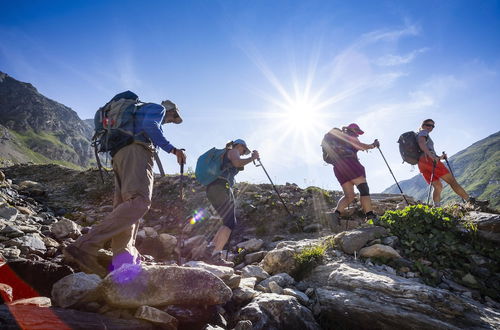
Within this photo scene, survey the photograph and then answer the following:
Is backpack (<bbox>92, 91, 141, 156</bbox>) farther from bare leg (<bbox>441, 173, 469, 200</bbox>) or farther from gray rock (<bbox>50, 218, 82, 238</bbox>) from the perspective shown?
bare leg (<bbox>441, 173, 469, 200</bbox>)

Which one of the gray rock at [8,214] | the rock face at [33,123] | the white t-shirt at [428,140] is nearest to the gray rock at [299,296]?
the gray rock at [8,214]

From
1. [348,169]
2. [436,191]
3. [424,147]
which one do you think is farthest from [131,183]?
[436,191]

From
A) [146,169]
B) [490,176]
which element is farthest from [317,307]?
[490,176]

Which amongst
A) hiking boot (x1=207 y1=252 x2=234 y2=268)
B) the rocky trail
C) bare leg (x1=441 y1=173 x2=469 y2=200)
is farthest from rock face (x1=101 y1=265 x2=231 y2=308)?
bare leg (x1=441 y1=173 x2=469 y2=200)

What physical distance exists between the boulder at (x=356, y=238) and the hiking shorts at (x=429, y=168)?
4.51 m

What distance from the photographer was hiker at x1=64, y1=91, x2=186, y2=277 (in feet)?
11.1

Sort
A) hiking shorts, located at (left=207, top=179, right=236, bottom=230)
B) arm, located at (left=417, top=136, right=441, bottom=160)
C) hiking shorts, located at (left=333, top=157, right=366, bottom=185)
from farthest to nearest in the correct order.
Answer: arm, located at (left=417, top=136, right=441, bottom=160) → hiking shorts, located at (left=333, top=157, right=366, bottom=185) → hiking shorts, located at (left=207, top=179, right=236, bottom=230)

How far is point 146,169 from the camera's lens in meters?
3.92

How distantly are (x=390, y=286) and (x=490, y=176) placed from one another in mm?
253938

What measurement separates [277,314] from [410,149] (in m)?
7.90

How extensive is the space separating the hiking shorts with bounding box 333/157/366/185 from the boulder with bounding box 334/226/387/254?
2205mm

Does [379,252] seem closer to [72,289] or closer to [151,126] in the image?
[151,126]

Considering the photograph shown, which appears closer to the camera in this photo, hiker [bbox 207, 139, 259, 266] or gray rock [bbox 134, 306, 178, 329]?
gray rock [bbox 134, 306, 178, 329]

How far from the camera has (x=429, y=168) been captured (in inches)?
326
